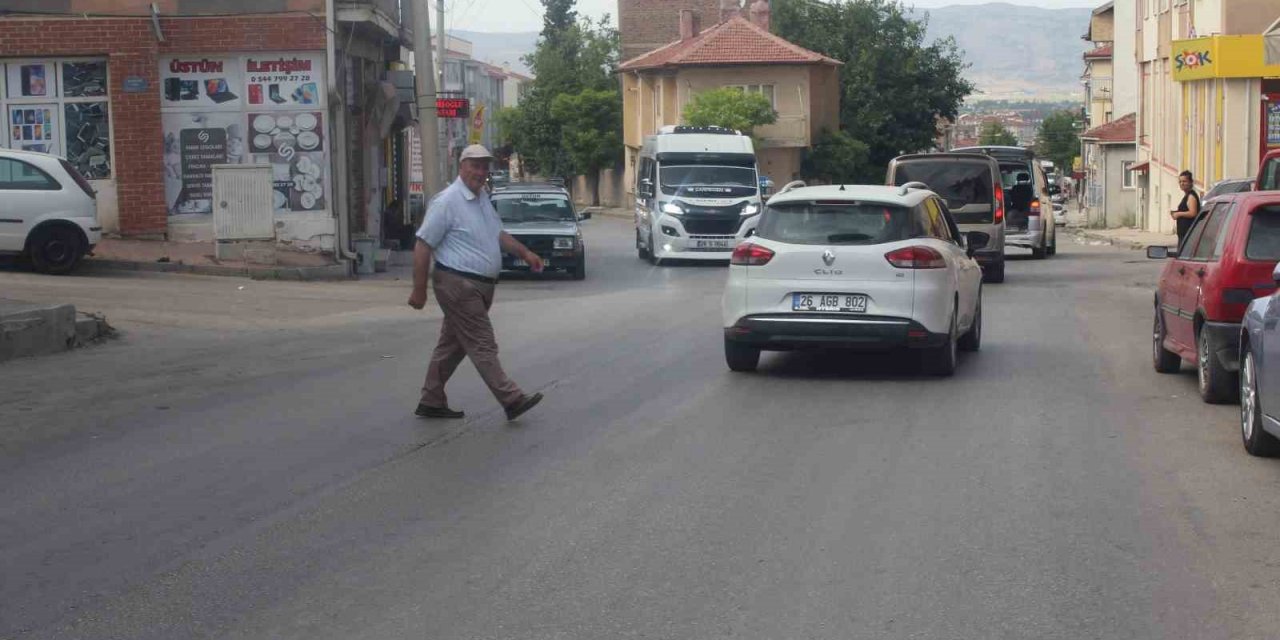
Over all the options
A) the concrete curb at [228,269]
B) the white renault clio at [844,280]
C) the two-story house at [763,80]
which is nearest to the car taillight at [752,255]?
the white renault clio at [844,280]

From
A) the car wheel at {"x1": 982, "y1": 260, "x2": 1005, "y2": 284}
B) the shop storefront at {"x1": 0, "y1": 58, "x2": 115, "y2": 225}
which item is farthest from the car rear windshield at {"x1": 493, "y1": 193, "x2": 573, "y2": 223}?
the car wheel at {"x1": 982, "y1": 260, "x2": 1005, "y2": 284}

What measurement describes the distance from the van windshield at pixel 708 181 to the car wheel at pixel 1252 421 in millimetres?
21627

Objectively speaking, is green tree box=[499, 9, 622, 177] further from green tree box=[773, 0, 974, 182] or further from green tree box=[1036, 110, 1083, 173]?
green tree box=[1036, 110, 1083, 173]

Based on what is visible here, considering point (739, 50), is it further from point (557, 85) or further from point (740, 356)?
point (740, 356)

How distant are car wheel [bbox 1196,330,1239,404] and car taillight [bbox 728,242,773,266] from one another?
3.39 metres

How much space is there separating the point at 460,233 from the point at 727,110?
5622cm

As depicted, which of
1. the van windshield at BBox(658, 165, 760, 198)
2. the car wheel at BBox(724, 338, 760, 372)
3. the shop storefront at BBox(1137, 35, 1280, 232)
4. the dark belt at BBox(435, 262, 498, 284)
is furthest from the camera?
the shop storefront at BBox(1137, 35, 1280, 232)

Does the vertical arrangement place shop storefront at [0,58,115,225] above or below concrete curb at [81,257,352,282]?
above

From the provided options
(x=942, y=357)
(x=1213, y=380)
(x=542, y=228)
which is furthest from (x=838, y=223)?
(x=542, y=228)

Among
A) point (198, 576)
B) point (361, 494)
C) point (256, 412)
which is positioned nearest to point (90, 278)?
point (256, 412)

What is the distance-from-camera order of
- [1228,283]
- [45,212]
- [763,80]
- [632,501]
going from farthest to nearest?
1. [763,80]
2. [45,212]
3. [1228,283]
4. [632,501]

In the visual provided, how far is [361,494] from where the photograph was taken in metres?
8.02

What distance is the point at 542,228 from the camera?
87.2ft

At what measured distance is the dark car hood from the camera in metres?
26.2
